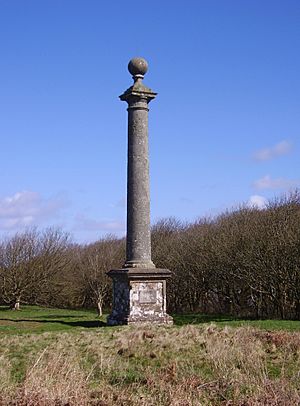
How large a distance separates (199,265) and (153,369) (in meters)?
25.9

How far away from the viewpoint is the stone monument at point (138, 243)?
16.7m

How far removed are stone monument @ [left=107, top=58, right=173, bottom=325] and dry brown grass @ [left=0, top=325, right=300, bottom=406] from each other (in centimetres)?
395

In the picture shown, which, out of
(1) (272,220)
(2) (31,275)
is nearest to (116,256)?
(2) (31,275)

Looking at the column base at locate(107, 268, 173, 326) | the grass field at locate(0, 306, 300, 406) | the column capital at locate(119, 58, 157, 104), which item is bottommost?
the grass field at locate(0, 306, 300, 406)

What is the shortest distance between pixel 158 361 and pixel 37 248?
115 feet

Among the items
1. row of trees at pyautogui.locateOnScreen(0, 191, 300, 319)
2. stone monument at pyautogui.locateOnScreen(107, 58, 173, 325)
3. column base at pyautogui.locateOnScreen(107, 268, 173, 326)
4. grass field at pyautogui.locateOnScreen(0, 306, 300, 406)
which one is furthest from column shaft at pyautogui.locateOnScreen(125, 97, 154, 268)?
row of trees at pyautogui.locateOnScreen(0, 191, 300, 319)

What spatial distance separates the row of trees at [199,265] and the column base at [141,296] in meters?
11.4

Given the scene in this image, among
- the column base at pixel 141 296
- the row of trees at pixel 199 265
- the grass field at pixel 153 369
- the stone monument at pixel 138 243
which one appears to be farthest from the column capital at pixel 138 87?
the row of trees at pixel 199 265

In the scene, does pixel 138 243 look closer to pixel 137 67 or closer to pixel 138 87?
pixel 138 87

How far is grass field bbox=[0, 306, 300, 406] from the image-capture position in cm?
682

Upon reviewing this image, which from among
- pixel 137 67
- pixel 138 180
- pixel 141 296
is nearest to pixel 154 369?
pixel 141 296

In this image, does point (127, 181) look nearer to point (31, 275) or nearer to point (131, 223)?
point (131, 223)

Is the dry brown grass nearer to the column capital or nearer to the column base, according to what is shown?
the column base

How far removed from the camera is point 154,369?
8930mm
